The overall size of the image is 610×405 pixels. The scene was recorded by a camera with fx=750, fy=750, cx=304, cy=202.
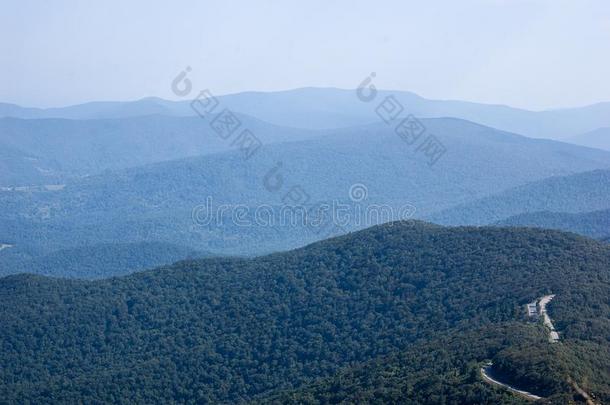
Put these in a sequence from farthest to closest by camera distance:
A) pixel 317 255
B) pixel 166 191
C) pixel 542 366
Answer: pixel 166 191
pixel 317 255
pixel 542 366

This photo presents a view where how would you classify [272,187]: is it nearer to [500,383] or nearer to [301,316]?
[301,316]

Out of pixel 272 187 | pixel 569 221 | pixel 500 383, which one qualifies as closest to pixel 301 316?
pixel 500 383

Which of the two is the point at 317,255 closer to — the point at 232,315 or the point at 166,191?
the point at 232,315

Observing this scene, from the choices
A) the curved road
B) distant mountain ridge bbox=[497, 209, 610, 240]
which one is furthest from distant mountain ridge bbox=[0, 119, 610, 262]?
the curved road

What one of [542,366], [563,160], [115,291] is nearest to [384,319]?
[542,366]

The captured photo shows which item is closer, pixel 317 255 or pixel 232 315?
pixel 232 315

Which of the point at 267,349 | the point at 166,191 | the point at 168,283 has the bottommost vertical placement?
the point at 267,349

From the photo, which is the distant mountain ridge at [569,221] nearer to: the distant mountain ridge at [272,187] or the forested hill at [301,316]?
the distant mountain ridge at [272,187]

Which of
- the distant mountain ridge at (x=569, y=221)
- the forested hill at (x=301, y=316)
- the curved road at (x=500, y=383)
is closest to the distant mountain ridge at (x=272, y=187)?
the distant mountain ridge at (x=569, y=221)
